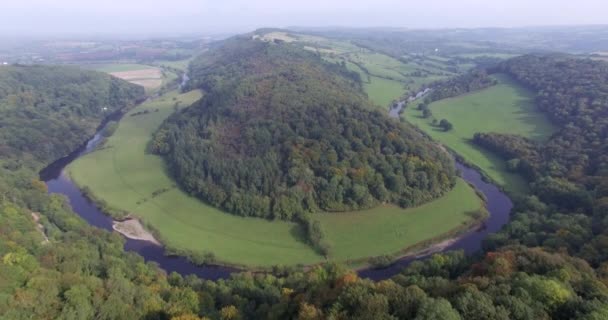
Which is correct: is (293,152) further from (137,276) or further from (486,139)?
(486,139)

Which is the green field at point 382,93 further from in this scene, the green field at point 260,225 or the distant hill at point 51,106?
the distant hill at point 51,106

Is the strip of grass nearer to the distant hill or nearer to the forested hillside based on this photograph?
the distant hill

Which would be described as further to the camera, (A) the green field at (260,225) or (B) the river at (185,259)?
(A) the green field at (260,225)

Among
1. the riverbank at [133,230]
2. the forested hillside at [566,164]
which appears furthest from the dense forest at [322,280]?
the riverbank at [133,230]

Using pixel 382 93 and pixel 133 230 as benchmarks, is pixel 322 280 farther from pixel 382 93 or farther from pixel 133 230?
pixel 382 93

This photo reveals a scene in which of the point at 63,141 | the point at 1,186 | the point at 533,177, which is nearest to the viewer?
the point at 1,186

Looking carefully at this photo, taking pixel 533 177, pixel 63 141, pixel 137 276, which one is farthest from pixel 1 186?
pixel 533 177

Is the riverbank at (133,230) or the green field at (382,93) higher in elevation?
the green field at (382,93)
